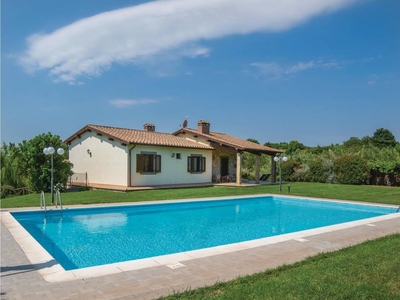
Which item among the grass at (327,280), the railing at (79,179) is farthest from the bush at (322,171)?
the grass at (327,280)

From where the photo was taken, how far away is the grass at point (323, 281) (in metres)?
4.22

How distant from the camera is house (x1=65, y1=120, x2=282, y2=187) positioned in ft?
67.5

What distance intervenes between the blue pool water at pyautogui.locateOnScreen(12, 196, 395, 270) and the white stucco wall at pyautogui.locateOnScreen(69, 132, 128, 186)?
6731mm

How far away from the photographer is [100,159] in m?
21.9

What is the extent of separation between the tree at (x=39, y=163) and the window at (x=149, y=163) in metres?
4.55

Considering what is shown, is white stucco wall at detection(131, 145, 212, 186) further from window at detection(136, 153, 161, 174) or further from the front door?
the front door

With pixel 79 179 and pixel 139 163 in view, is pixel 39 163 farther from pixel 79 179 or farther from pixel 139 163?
pixel 139 163

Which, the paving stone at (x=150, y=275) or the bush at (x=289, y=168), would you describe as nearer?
the paving stone at (x=150, y=275)

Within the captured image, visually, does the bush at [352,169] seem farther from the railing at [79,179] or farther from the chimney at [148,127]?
the railing at [79,179]

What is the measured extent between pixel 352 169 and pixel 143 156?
53.4ft

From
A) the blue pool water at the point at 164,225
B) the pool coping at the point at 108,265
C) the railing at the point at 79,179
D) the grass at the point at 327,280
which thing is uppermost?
the railing at the point at 79,179

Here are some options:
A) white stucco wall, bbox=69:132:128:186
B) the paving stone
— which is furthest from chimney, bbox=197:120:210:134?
the paving stone

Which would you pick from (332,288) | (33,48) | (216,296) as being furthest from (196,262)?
(33,48)

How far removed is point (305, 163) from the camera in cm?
2903
